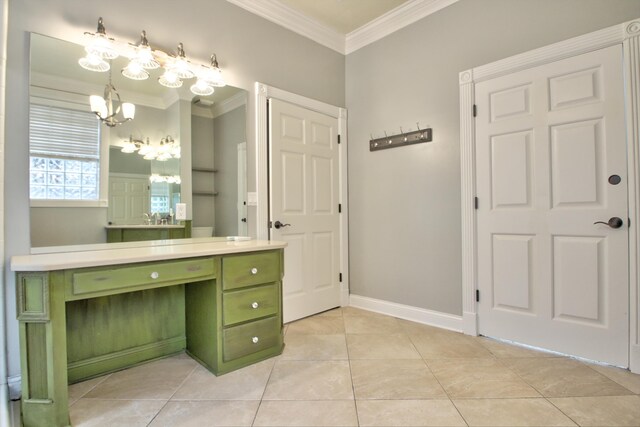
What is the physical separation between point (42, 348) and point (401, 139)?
9.25ft

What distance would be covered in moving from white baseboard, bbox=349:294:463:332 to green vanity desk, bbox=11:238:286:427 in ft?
4.14

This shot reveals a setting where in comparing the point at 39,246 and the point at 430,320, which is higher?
the point at 39,246

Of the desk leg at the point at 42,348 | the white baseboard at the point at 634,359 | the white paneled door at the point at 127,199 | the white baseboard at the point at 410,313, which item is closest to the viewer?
the desk leg at the point at 42,348

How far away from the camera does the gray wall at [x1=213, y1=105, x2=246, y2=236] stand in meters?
2.50

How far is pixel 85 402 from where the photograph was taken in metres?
1.66

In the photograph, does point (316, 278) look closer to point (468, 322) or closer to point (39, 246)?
point (468, 322)

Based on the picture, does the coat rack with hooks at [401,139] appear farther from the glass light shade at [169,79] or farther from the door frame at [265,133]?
the glass light shade at [169,79]

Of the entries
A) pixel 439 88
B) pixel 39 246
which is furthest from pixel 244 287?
pixel 439 88

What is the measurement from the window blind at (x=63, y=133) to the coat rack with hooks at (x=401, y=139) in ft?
7.43

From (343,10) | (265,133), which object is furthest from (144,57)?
(343,10)

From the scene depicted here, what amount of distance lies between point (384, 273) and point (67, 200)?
Answer: 2541 mm

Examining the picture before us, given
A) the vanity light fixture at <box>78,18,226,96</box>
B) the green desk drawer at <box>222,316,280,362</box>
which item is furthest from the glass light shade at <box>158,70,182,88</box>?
the green desk drawer at <box>222,316,280,362</box>

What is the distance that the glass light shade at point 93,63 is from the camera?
190 cm

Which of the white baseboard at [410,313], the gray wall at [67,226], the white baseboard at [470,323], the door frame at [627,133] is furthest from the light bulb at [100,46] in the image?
the white baseboard at [470,323]
